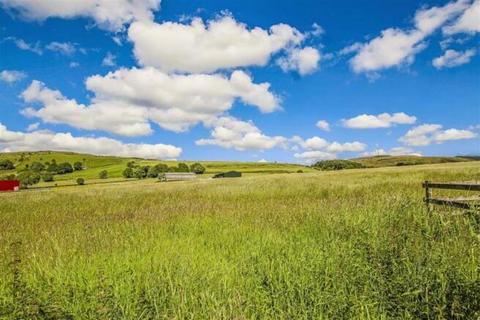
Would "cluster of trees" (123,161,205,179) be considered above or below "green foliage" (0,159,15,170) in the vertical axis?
below

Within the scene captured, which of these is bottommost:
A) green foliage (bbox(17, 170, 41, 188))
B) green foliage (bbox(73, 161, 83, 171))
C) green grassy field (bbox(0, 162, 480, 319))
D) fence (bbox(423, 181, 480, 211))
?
green foliage (bbox(17, 170, 41, 188))

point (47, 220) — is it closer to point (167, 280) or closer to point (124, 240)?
point (124, 240)

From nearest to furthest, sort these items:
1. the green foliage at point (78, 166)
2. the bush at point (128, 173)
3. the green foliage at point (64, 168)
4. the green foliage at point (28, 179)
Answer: the green foliage at point (28, 179)
the bush at point (128, 173)
the green foliage at point (64, 168)
the green foliage at point (78, 166)

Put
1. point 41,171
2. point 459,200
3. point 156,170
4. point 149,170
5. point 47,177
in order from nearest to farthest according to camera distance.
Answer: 1. point 459,200
2. point 47,177
3. point 149,170
4. point 156,170
5. point 41,171

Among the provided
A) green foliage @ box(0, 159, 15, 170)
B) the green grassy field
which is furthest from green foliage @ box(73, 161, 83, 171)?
the green grassy field

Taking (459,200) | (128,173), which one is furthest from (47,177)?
(459,200)

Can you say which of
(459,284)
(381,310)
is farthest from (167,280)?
(459,284)

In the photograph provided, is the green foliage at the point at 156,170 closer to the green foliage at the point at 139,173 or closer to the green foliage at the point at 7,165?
the green foliage at the point at 139,173

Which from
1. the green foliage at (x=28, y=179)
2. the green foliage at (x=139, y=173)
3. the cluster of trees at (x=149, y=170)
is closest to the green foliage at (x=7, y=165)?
the green foliage at (x=28, y=179)

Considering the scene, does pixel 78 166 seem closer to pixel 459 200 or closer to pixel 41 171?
pixel 41 171

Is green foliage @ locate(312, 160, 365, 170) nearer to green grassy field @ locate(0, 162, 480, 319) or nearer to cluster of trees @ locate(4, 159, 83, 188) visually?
cluster of trees @ locate(4, 159, 83, 188)

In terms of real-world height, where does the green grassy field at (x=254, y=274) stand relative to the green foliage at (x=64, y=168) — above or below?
below

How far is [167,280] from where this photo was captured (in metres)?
5.32

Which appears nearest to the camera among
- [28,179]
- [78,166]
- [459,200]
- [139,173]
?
[459,200]
